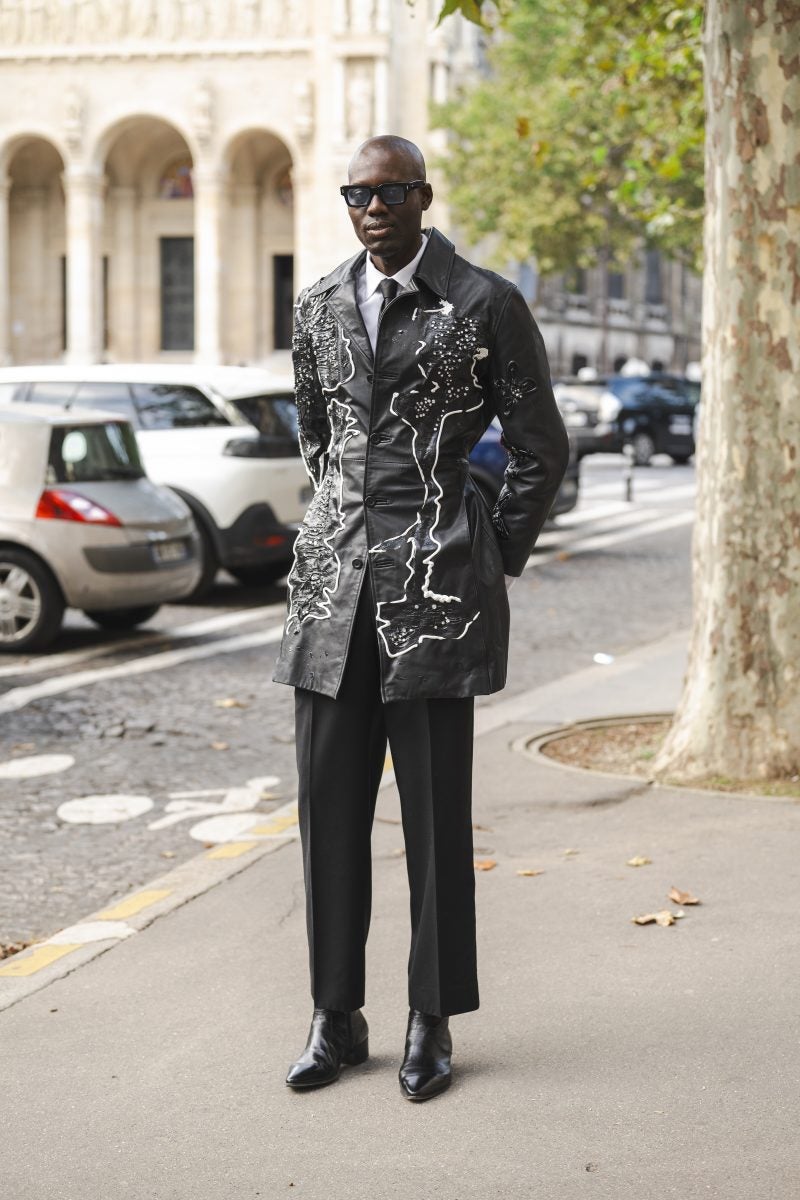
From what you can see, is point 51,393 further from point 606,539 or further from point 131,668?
point 606,539

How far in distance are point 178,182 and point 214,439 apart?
151 feet

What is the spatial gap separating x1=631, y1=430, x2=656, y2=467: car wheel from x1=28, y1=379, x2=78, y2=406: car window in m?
24.1

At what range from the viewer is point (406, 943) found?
5.04m

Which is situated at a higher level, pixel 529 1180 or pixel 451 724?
pixel 451 724

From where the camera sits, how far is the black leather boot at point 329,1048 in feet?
13.0

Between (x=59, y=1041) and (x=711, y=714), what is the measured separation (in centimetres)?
342

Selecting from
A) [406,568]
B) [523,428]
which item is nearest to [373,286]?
[523,428]

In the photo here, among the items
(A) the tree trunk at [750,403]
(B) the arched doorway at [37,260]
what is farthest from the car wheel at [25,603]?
(B) the arched doorway at [37,260]

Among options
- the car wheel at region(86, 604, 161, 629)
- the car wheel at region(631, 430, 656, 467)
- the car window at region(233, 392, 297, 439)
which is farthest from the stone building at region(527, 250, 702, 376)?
the car wheel at region(86, 604, 161, 629)

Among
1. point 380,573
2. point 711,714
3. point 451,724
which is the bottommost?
point 711,714

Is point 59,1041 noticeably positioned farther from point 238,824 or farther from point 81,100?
point 81,100

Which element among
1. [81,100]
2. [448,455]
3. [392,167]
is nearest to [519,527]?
[448,455]

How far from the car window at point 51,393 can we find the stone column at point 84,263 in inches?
1605

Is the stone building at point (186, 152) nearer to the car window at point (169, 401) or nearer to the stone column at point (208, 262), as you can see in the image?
the stone column at point (208, 262)
